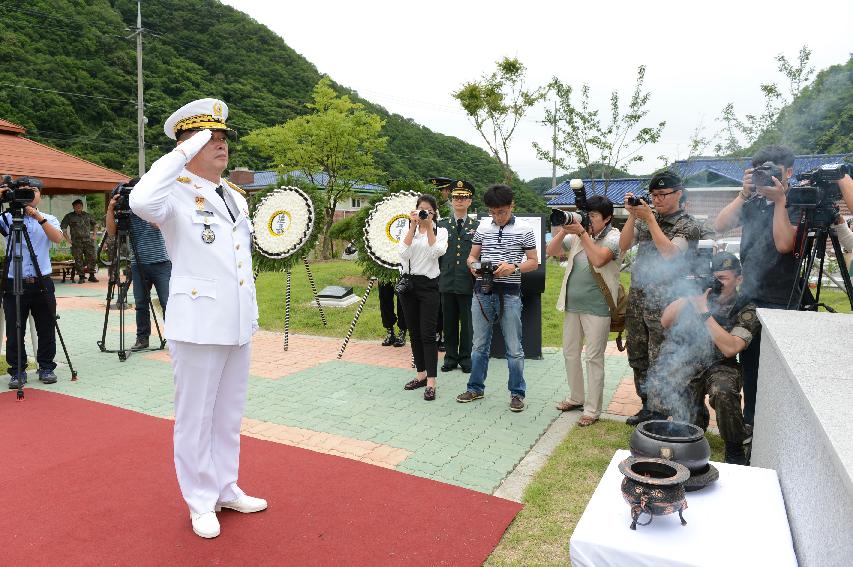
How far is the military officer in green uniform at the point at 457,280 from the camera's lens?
585cm

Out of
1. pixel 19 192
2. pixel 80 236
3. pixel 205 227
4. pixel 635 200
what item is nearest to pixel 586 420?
pixel 635 200

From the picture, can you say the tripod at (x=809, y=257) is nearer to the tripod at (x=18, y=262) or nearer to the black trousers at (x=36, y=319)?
the tripod at (x=18, y=262)

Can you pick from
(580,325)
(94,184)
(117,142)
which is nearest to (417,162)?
(117,142)

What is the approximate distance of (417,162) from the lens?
119ft

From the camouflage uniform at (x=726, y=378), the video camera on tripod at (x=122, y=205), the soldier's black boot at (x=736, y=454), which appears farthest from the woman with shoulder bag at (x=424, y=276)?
the video camera on tripod at (x=122, y=205)

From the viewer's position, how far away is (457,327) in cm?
634

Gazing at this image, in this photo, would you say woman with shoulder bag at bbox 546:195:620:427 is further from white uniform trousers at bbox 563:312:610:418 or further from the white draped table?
the white draped table

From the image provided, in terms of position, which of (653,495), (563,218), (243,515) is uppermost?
(563,218)

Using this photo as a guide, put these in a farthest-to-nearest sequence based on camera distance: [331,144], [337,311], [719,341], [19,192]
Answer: [331,144], [337,311], [19,192], [719,341]

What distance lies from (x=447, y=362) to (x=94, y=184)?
39.3ft

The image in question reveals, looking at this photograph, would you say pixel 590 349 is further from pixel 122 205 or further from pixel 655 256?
pixel 122 205

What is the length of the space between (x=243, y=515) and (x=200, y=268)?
1.40 m

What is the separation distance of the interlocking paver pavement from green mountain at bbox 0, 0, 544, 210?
20873mm

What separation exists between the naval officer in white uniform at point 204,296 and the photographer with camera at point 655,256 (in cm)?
255
